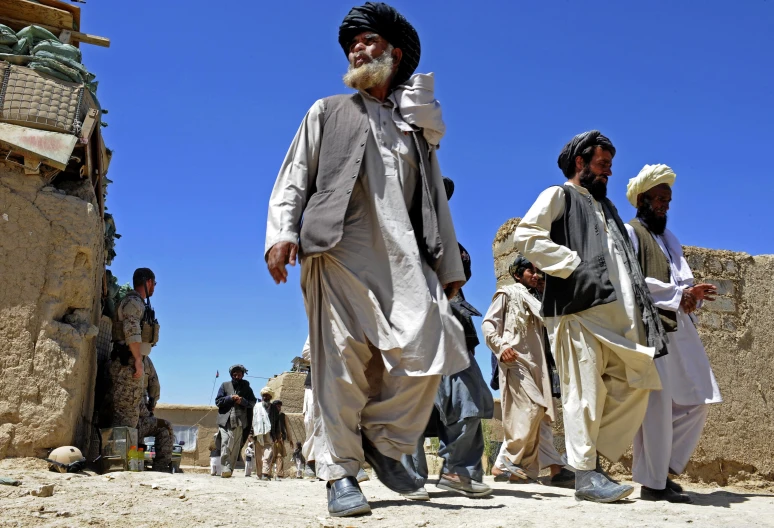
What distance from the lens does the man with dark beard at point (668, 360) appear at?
393 centimetres

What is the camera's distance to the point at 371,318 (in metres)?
3.16

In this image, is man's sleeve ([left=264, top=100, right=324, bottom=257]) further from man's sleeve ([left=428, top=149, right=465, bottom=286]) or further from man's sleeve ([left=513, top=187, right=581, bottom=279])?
man's sleeve ([left=513, top=187, right=581, bottom=279])

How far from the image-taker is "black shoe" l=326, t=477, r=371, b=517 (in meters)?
2.82

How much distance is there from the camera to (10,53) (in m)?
5.16

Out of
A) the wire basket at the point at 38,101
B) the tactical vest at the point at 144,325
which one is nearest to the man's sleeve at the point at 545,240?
the wire basket at the point at 38,101

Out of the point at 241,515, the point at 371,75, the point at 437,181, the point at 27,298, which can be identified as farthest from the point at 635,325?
the point at 27,298

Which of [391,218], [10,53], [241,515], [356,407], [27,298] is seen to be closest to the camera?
[241,515]

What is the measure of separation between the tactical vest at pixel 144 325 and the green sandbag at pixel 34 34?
7.25 ft

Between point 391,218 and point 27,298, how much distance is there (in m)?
2.71

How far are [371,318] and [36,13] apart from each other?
14.9 feet

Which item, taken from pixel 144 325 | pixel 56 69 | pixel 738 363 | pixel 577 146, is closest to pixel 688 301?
pixel 577 146

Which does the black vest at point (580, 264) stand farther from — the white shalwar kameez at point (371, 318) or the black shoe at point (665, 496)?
the black shoe at point (665, 496)

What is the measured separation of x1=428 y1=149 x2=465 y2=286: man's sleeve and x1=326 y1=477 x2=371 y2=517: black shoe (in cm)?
103

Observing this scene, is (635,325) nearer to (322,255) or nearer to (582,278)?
(582,278)
